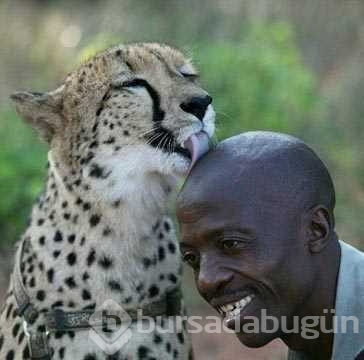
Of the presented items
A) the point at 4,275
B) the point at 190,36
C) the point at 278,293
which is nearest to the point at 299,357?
the point at 278,293

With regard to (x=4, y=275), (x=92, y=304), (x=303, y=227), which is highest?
(x=303, y=227)

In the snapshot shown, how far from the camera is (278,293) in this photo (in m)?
3.27

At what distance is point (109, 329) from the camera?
4.49 m

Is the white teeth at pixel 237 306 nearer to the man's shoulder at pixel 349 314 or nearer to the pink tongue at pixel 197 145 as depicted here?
the man's shoulder at pixel 349 314

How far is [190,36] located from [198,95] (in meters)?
6.78

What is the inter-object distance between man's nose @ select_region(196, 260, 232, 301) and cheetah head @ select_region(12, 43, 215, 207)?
0.98 m

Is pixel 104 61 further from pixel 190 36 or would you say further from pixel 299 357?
pixel 190 36

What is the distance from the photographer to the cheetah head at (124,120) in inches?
171

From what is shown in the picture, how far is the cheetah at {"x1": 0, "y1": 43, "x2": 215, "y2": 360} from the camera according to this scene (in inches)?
176

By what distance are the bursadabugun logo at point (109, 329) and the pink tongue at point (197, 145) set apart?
2.27 ft

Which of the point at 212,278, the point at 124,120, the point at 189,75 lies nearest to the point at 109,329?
the point at 124,120

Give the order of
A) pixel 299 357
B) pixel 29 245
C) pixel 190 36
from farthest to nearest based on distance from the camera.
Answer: pixel 190 36 → pixel 29 245 → pixel 299 357

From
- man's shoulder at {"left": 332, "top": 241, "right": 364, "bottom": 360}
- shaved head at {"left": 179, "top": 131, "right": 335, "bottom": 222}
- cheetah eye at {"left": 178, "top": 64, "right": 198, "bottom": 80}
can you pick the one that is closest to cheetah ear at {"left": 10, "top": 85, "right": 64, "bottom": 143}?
cheetah eye at {"left": 178, "top": 64, "right": 198, "bottom": 80}

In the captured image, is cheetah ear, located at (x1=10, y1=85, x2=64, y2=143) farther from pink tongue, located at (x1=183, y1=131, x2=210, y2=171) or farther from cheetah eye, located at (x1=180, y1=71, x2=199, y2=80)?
pink tongue, located at (x1=183, y1=131, x2=210, y2=171)
